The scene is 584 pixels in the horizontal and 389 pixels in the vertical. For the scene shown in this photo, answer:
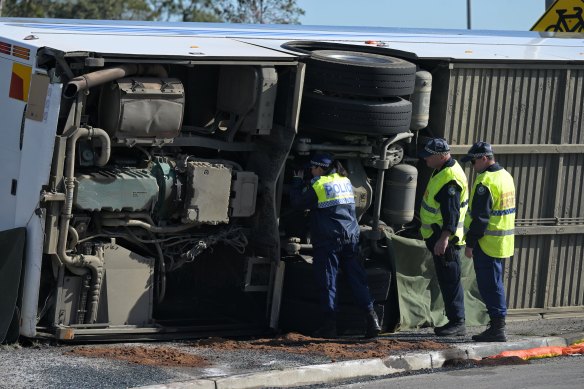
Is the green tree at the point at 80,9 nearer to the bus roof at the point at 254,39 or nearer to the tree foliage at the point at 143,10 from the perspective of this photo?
the tree foliage at the point at 143,10

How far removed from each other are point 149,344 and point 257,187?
5.27 ft

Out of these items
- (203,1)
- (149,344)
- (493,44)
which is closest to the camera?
(149,344)

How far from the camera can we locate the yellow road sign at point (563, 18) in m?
15.5

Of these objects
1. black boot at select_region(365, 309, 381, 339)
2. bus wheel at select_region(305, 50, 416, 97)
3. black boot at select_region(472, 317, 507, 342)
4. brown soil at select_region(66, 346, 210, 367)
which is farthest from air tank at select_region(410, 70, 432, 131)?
brown soil at select_region(66, 346, 210, 367)

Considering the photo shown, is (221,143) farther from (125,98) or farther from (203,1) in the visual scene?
(203,1)

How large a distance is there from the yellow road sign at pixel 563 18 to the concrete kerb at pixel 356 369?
19.6 feet

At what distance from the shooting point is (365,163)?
1109 centimetres

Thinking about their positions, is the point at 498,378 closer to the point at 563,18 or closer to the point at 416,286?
the point at 416,286

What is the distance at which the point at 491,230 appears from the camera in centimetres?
1071

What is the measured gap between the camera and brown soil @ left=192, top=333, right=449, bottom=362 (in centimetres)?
990

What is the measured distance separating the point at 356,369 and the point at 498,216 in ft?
7.06

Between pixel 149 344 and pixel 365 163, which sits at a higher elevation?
pixel 365 163

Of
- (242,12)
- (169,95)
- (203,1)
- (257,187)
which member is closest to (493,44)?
(257,187)

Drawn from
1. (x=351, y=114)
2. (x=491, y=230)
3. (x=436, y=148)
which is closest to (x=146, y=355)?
(x=351, y=114)
